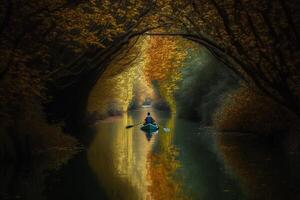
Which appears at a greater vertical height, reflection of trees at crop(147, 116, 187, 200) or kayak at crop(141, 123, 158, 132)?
kayak at crop(141, 123, 158, 132)

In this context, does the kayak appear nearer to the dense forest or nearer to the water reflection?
the dense forest

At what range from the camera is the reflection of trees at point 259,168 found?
1435 centimetres

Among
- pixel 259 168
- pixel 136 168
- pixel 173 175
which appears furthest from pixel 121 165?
pixel 259 168

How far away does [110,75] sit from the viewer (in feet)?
144

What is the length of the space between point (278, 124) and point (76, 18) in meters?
11.9

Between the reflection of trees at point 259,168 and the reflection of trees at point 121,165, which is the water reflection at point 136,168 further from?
the reflection of trees at point 259,168

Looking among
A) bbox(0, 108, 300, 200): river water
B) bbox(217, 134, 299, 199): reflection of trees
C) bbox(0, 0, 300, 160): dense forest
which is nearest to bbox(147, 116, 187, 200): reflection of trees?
bbox(0, 108, 300, 200): river water

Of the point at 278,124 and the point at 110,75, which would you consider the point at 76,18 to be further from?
the point at 110,75

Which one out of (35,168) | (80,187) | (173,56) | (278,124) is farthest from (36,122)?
(173,56)

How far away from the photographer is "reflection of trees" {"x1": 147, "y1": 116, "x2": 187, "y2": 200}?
47.0 ft

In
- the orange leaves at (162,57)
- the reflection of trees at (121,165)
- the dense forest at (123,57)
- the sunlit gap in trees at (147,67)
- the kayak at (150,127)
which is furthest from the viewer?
the orange leaves at (162,57)

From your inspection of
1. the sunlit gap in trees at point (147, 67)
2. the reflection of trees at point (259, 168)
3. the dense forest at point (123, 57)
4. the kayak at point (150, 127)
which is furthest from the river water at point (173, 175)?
the kayak at point (150, 127)

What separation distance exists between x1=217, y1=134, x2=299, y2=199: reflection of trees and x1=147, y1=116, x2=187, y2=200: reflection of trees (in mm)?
1810

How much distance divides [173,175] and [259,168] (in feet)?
10.3
